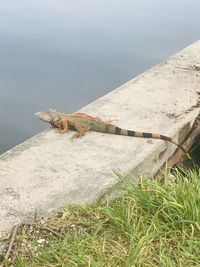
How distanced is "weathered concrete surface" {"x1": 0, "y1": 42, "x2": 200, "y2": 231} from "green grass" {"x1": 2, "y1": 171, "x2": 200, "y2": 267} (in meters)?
0.19

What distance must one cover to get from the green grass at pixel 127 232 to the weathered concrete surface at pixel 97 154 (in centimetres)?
19

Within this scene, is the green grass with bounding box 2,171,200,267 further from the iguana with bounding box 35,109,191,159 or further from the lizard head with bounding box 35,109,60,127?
the lizard head with bounding box 35,109,60,127

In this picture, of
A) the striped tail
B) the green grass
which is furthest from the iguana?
the green grass

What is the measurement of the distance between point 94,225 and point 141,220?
0.26 meters

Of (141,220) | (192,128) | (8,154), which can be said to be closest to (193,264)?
(141,220)

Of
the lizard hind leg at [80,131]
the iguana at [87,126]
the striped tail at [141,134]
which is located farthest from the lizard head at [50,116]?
the striped tail at [141,134]

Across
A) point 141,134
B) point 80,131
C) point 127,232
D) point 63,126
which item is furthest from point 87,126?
point 127,232

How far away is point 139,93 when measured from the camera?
4.98 m

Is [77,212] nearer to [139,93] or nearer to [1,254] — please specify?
[1,254]

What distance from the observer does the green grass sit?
2674mm

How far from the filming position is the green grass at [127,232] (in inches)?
105

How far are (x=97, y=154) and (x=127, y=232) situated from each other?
3.35 feet

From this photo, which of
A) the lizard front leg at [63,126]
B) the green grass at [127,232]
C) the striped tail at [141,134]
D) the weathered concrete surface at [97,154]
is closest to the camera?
the green grass at [127,232]

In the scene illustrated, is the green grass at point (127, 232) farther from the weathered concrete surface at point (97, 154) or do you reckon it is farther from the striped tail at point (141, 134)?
the striped tail at point (141, 134)
